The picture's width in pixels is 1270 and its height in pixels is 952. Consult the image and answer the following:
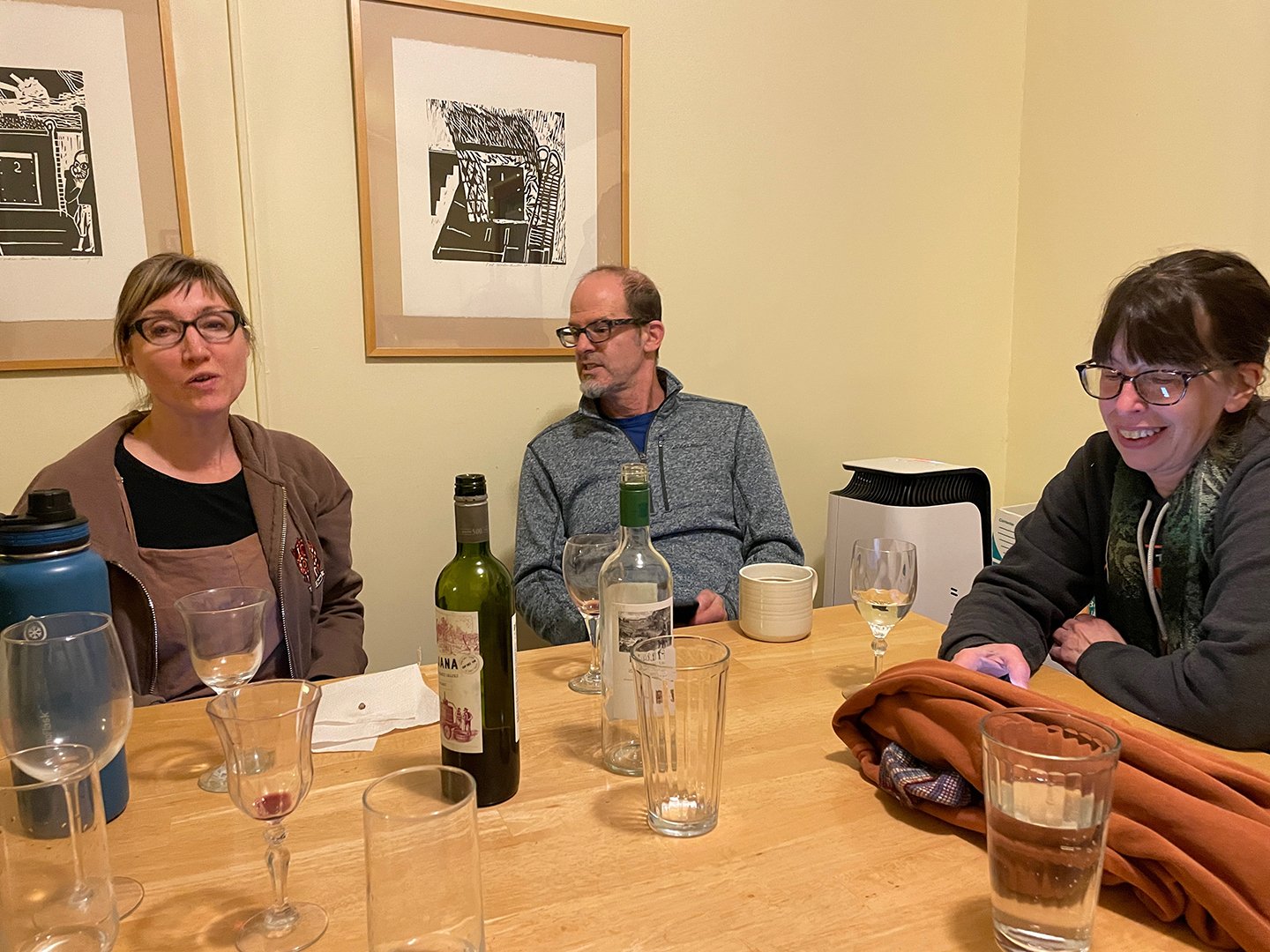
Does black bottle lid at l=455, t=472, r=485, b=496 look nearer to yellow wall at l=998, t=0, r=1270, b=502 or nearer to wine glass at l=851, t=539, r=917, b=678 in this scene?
wine glass at l=851, t=539, r=917, b=678

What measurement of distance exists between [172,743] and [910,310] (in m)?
2.49

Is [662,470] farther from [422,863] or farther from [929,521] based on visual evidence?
[422,863]

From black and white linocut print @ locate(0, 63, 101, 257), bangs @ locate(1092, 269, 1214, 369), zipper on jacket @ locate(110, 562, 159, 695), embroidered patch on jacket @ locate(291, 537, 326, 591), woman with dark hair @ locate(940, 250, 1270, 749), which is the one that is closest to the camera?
woman with dark hair @ locate(940, 250, 1270, 749)

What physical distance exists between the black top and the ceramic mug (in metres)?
0.96

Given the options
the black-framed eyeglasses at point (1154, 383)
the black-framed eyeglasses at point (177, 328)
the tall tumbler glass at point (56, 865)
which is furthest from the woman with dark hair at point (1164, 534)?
the black-framed eyeglasses at point (177, 328)

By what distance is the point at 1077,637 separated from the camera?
1.33m

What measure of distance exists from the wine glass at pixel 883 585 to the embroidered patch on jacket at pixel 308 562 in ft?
3.52

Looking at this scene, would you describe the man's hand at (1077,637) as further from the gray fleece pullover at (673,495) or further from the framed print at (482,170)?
the framed print at (482,170)

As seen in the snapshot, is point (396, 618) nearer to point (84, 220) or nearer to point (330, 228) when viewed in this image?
point (330, 228)

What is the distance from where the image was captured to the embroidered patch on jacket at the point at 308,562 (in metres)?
1.67

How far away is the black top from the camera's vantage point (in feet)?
5.08

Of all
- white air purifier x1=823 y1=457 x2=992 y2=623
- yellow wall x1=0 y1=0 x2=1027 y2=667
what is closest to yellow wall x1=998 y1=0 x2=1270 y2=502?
yellow wall x1=0 y1=0 x2=1027 y2=667

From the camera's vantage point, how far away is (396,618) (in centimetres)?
231


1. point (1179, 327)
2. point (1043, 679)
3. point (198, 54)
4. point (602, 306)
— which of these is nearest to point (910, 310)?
point (602, 306)
